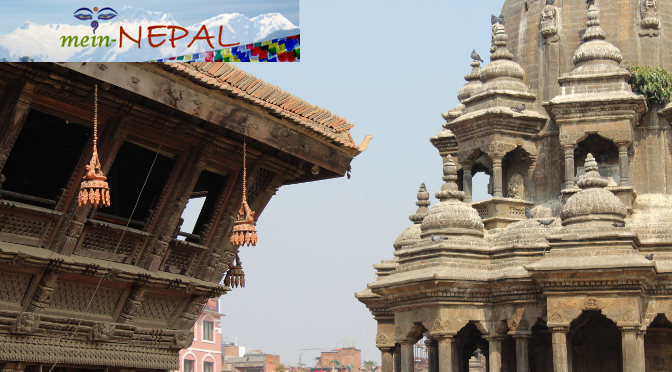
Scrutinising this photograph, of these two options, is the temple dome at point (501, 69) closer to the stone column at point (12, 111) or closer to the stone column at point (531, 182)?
the stone column at point (531, 182)

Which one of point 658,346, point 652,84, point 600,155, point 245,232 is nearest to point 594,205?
point 658,346

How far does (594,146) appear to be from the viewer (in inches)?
1332

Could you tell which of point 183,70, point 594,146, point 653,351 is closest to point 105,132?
point 183,70

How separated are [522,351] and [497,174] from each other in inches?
275

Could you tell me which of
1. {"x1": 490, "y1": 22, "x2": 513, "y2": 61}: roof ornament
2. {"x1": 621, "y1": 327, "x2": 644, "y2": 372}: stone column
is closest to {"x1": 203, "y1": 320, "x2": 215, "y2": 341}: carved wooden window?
{"x1": 490, "y1": 22, "x2": 513, "y2": 61}: roof ornament

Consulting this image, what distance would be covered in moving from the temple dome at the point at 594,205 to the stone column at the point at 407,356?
17.9 feet

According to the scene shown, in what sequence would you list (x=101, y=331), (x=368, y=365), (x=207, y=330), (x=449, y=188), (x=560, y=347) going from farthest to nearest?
(x=368, y=365)
(x=207, y=330)
(x=449, y=188)
(x=560, y=347)
(x=101, y=331)

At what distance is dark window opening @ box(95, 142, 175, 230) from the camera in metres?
17.2

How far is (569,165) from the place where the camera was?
32562 mm

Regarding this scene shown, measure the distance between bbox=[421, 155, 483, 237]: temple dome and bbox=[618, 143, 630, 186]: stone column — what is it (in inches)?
174

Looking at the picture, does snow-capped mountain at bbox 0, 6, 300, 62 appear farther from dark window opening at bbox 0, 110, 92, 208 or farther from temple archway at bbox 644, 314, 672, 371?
temple archway at bbox 644, 314, 672, 371

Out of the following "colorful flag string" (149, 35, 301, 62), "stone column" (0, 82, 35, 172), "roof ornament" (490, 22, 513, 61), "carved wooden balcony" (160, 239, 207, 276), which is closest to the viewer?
"colorful flag string" (149, 35, 301, 62)

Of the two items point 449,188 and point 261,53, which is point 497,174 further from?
point 261,53

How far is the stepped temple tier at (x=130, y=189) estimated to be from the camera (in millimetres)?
13758
